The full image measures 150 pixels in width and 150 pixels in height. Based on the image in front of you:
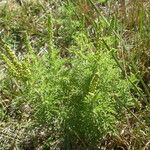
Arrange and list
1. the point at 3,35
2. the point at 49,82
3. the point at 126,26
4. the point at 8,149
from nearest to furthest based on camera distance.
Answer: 1. the point at 49,82
2. the point at 8,149
3. the point at 126,26
4. the point at 3,35

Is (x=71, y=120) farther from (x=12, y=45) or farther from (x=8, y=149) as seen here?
(x=12, y=45)

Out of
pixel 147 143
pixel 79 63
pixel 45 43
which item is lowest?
pixel 147 143

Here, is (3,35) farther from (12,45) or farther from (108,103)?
(108,103)

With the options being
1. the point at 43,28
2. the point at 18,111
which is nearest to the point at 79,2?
the point at 43,28

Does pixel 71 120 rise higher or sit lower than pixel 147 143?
higher

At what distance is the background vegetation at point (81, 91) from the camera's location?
1.81 m

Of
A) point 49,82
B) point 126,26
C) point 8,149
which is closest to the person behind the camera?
point 49,82

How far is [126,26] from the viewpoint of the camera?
2.65 meters

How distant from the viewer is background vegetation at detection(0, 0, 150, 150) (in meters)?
1.81

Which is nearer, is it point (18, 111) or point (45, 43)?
point (18, 111)

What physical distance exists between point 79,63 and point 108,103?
224 millimetres

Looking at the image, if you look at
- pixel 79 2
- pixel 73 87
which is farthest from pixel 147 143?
pixel 79 2

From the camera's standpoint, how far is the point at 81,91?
73.2 inches

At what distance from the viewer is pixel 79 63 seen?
191 centimetres
